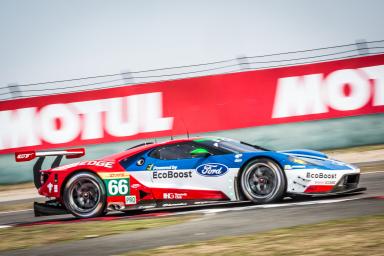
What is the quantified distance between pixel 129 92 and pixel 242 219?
37.4 ft

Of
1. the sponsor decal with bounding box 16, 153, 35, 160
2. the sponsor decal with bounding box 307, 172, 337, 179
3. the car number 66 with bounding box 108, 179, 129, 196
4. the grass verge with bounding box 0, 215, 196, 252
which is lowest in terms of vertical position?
the grass verge with bounding box 0, 215, 196, 252

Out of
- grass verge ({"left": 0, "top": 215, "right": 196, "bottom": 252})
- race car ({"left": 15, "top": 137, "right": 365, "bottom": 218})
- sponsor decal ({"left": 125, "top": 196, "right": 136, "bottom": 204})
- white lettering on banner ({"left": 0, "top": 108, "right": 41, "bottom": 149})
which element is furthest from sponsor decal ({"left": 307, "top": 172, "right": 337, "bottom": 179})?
white lettering on banner ({"left": 0, "top": 108, "right": 41, "bottom": 149})

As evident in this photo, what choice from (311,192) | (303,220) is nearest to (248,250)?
(303,220)

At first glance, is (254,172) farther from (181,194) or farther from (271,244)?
(271,244)

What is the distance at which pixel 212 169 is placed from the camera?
32.5 feet

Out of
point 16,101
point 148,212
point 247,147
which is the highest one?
point 16,101

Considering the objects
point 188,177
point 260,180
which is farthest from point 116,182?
point 260,180

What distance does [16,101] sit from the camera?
19.5 meters

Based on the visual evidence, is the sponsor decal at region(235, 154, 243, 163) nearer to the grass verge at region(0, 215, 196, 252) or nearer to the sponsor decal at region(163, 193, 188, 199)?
the sponsor decal at region(163, 193, 188, 199)

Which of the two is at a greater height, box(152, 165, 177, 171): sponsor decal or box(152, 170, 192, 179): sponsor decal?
box(152, 165, 177, 171): sponsor decal

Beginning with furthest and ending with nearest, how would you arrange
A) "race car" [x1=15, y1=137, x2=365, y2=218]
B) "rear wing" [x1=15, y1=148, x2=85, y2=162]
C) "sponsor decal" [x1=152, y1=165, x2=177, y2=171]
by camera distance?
1. "rear wing" [x1=15, y1=148, x2=85, y2=162]
2. "sponsor decal" [x1=152, y1=165, x2=177, y2=171]
3. "race car" [x1=15, y1=137, x2=365, y2=218]

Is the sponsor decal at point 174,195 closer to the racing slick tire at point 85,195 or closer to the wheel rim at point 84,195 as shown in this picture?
the racing slick tire at point 85,195

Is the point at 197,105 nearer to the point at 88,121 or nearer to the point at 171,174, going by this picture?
the point at 88,121

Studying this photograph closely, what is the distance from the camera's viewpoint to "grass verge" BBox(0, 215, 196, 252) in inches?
320
